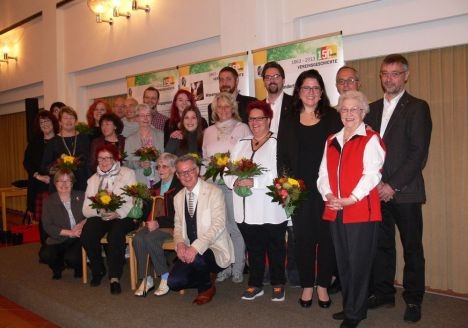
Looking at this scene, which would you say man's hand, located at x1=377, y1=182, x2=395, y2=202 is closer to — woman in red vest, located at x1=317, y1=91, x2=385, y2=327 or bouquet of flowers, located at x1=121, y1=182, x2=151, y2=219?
woman in red vest, located at x1=317, y1=91, x2=385, y2=327

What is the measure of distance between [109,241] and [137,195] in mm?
558

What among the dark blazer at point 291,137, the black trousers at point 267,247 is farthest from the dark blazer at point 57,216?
the dark blazer at point 291,137

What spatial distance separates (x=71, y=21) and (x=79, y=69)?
1002 mm

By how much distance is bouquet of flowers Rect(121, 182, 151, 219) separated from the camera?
4.38 m

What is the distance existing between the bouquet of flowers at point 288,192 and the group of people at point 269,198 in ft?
0.38

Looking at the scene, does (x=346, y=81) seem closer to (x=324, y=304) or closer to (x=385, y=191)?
(x=385, y=191)

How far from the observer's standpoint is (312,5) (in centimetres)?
511

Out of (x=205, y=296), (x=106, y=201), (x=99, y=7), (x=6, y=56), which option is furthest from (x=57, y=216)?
(x=6, y=56)

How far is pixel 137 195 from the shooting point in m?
4.38

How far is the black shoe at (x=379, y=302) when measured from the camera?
356 centimetres

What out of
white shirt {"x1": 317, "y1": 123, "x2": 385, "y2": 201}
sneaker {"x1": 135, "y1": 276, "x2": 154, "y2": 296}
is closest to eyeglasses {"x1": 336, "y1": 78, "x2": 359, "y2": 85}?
white shirt {"x1": 317, "y1": 123, "x2": 385, "y2": 201}

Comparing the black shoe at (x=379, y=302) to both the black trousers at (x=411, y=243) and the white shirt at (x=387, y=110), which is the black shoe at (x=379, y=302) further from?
the white shirt at (x=387, y=110)

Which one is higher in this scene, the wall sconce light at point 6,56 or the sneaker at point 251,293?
the wall sconce light at point 6,56

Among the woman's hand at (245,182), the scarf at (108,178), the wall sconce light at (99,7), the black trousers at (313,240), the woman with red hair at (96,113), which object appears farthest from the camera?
the wall sconce light at (99,7)
